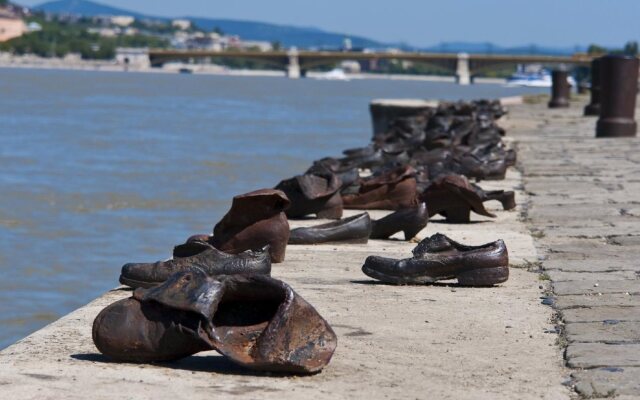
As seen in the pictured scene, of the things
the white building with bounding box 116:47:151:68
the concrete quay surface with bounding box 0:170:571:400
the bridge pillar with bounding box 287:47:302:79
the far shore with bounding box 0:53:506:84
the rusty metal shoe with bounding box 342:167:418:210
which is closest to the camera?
the concrete quay surface with bounding box 0:170:571:400

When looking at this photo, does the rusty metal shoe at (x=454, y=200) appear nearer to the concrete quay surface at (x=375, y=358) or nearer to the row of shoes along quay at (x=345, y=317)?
the row of shoes along quay at (x=345, y=317)

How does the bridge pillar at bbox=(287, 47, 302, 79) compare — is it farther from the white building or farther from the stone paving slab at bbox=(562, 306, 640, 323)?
the stone paving slab at bbox=(562, 306, 640, 323)

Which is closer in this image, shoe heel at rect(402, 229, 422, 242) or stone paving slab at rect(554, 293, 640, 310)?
stone paving slab at rect(554, 293, 640, 310)

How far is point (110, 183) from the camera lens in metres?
17.9

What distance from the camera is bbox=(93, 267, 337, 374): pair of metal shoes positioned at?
3.98 metres

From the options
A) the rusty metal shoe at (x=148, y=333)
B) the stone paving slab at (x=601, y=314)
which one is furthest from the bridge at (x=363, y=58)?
the rusty metal shoe at (x=148, y=333)

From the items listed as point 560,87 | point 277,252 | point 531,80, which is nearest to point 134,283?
point 277,252

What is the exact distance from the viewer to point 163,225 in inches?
516

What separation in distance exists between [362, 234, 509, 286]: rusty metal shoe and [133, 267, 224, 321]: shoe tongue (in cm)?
154

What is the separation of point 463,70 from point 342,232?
12655cm

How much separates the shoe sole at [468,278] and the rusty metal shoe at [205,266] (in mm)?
582

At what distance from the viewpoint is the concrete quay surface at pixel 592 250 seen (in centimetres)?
420

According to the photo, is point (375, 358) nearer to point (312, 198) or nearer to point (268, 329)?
point (268, 329)

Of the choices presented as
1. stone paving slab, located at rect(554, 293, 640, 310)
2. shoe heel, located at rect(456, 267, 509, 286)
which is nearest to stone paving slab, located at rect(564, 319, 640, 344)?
stone paving slab, located at rect(554, 293, 640, 310)
